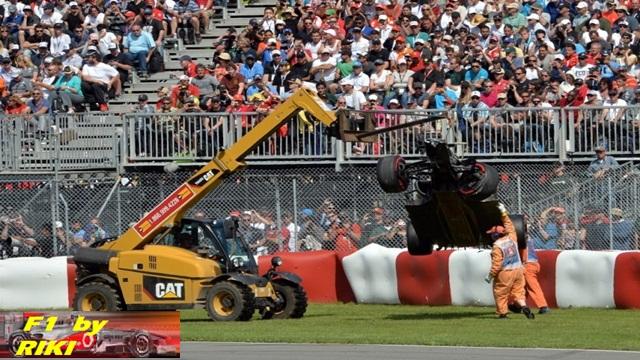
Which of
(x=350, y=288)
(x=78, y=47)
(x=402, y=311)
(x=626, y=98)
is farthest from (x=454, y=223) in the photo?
(x=78, y=47)

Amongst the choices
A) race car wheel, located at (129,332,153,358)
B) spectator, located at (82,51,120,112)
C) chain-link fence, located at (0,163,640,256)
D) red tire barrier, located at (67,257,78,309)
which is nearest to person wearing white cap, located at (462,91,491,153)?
chain-link fence, located at (0,163,640,256)

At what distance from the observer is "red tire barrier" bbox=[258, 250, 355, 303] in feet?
77.4

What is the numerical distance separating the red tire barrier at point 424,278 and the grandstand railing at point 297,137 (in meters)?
2.18

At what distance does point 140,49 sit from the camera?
30969 mm

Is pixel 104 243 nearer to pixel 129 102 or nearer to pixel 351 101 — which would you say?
pixel 351 101

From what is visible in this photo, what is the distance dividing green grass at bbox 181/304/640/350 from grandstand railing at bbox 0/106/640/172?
3.69m

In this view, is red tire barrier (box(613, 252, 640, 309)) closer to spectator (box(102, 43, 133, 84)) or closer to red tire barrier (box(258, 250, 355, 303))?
red tire barrier (box(258, 250, 355, 303))

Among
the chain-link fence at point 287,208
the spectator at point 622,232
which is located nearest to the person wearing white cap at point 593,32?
the chain-link fence at point 287,208

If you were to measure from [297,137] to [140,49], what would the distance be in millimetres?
6324

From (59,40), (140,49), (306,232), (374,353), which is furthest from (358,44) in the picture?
(374,353)

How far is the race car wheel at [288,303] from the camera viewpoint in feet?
67.9

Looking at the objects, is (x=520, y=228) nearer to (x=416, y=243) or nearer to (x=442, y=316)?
(x=416, y=243)

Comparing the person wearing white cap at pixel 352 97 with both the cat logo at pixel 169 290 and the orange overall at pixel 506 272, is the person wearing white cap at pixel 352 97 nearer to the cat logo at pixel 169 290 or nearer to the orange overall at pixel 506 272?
the cat logo at pixel 169 290

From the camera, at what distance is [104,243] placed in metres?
21.7
